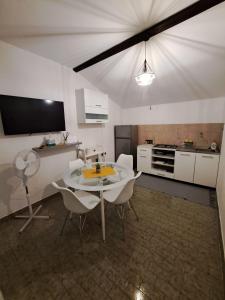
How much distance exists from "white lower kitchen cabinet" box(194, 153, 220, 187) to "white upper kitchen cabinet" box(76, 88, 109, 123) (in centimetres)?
253

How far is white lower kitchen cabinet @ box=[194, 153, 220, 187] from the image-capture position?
285cm

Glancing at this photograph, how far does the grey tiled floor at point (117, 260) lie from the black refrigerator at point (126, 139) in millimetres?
2267

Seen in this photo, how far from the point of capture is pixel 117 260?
1.52 metres

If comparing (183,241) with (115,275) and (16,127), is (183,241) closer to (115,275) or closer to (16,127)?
(115,275)

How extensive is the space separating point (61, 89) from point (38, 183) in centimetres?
196

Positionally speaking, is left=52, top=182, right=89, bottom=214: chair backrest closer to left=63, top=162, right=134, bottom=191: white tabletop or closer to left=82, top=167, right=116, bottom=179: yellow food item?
left=63, top=162, right=134, bottom=191: white tabletop

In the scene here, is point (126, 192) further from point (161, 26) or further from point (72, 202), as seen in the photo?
point (161, 26)

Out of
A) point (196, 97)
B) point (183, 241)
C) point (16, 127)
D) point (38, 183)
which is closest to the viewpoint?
point (183, 241)

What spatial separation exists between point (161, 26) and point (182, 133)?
255cm

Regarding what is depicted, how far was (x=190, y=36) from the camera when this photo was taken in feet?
6.14

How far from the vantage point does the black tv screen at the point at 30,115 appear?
205cm

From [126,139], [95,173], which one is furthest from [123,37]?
[126,139]

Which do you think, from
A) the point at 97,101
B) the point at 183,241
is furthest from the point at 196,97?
the point at 183,241

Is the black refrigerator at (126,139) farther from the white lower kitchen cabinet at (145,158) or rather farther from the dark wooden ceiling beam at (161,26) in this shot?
the dark wooden ceiling beam at (161,26)
